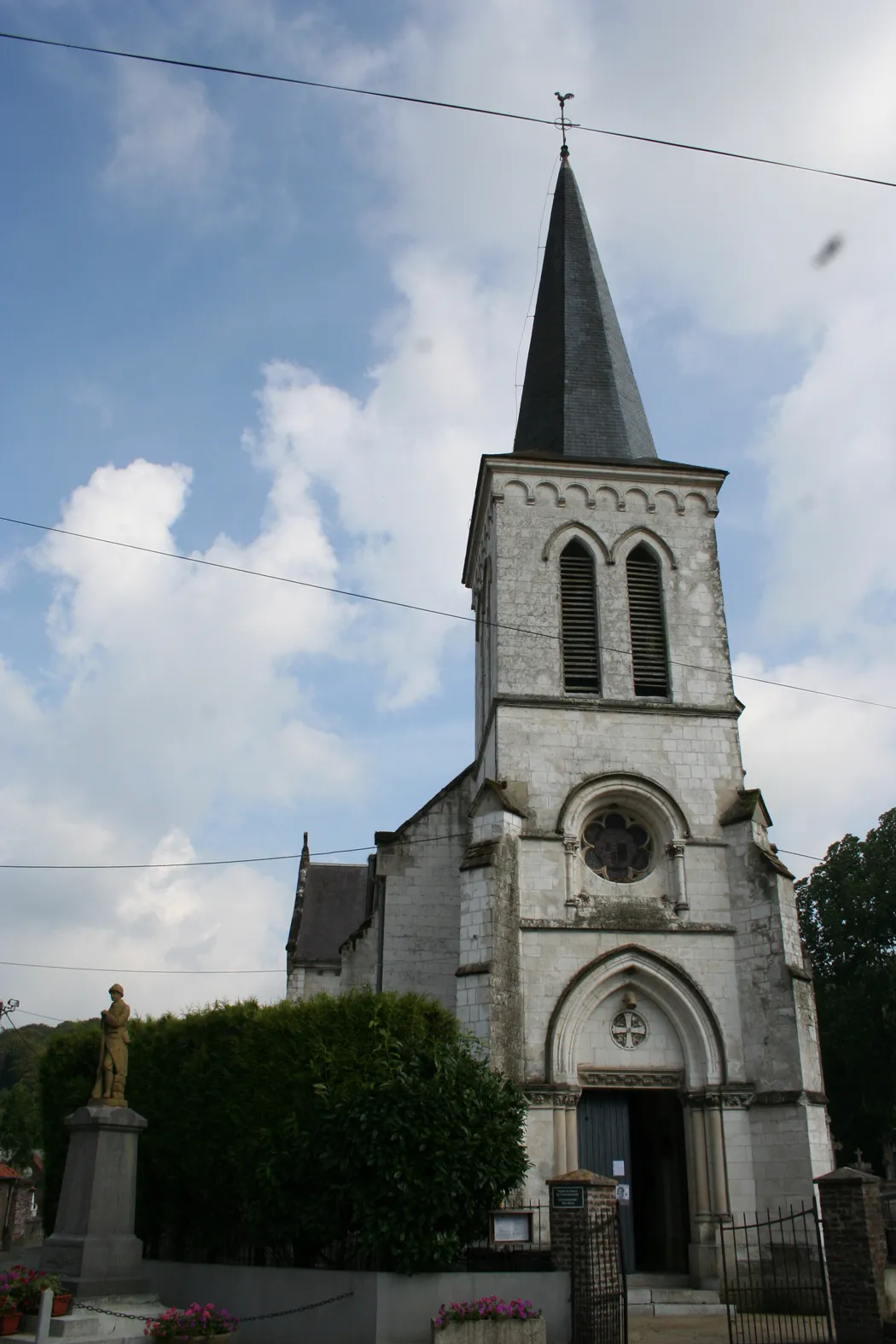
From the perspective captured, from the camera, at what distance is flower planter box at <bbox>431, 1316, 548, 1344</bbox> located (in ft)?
33.0

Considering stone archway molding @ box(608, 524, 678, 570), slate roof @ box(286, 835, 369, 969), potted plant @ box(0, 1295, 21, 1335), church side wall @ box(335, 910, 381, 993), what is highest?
stone archway molding @ box(608, 524, 678, 570)

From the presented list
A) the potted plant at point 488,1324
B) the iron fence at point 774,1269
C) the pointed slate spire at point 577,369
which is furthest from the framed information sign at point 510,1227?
the pointed slate spire at point 577,369

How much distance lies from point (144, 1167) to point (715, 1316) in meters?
7.73

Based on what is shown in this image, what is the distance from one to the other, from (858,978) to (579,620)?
16.9 meters

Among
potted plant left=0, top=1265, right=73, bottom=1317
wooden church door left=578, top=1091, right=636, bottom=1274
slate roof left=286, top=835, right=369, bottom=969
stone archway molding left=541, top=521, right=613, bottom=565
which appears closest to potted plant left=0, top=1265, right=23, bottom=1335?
potted plant left=0, top=1265, right=73, bottom=1317

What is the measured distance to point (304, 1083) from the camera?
40.0 feet

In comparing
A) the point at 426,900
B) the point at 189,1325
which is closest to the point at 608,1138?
the point at 426,900

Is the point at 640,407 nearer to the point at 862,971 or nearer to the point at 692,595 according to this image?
the point at 692,595

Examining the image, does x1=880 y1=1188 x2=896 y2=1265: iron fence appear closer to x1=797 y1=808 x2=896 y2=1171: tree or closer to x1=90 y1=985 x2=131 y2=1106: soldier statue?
x1=797 y1=808 x2=896 y2=1171: tree

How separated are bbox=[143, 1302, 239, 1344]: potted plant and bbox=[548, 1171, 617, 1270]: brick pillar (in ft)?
11.5

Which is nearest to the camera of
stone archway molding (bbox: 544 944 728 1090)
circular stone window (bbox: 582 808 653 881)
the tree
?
stone archway molding (bbox: 544 944 728 1090)

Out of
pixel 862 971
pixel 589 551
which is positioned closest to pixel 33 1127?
pixel 862 971

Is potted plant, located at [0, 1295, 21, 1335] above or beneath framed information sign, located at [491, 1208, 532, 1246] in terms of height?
beneath

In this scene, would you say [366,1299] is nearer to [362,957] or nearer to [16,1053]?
[362,957]
